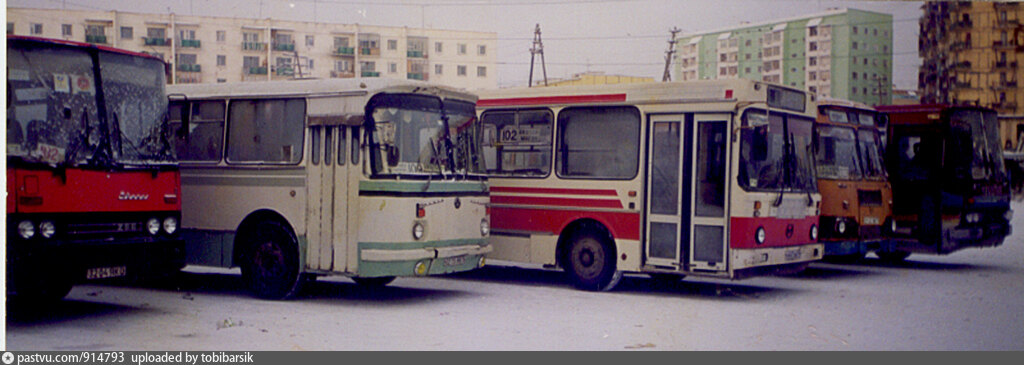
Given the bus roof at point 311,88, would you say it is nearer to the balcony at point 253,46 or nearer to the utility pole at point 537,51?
the utility pole at point 537,51

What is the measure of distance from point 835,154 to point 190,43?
10961 mm

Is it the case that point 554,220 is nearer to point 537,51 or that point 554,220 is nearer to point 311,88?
point 537,51

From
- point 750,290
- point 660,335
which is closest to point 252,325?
point 660,335

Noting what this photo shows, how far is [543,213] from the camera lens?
12.1 meters

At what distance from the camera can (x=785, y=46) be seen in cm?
1639

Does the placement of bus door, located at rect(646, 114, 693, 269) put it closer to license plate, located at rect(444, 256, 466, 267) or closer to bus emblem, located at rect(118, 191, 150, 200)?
license plate, located at rect(444, 256, 466, 267)

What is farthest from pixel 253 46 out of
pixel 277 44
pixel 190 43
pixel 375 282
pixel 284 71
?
pixel 375 282

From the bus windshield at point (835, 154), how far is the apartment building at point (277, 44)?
487cm

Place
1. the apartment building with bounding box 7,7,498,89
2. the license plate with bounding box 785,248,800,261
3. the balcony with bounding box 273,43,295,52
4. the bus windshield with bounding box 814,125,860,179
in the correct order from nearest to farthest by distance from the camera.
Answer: the apartment building with bounding box 7,7,498,89, the license plate with bounding box 785,248,800,261, the bus windshield with bounding box 814,125,860,179, the balcony with bounding box 273,43,295,52

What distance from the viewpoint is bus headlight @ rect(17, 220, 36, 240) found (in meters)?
7.91

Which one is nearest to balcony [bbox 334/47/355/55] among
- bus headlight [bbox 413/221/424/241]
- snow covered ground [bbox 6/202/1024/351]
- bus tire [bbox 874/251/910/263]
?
snow covered ground [bbox 6/202/1024/351]

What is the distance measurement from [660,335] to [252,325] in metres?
3.66

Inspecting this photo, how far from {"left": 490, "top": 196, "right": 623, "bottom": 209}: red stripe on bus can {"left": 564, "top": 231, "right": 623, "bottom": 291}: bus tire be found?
0.37m
